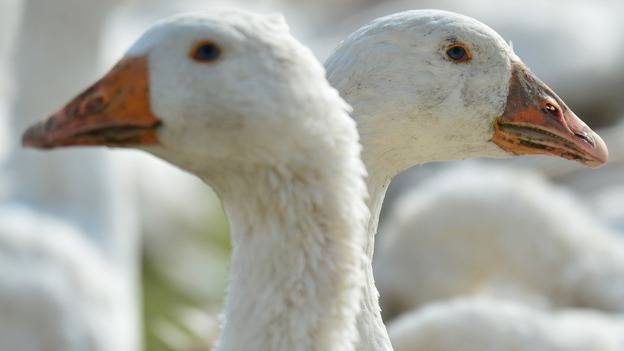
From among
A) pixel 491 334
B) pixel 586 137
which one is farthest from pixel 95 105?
pixel 491 334

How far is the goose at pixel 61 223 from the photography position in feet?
23.1

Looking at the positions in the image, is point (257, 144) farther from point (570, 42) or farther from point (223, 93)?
point (570, 42)

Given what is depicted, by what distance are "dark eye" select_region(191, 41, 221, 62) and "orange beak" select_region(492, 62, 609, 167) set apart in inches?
47.3

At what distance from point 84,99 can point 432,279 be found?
4.27 m

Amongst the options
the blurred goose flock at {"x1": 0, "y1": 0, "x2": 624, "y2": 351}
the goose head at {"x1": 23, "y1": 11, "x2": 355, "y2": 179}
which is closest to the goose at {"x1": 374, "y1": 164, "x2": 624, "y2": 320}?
the blurred goose flock at {"x1": 0, "y1": 0, "x2": 624, "y2": 351}

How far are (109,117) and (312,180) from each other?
1.69ft

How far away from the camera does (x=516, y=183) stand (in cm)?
788

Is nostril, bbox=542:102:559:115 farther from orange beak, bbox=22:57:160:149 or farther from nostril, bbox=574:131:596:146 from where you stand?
orange beak, bbox=22:57:160:149

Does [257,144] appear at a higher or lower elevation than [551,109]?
lower

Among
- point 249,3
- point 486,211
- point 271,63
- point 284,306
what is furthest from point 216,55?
point 249,3

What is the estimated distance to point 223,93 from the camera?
3500 millimetres

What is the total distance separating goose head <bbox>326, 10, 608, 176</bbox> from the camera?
4363 mm

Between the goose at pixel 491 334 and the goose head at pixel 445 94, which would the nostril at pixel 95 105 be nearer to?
the goose head at pixel 445 94

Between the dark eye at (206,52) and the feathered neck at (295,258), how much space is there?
275mm
